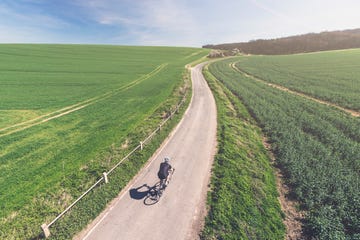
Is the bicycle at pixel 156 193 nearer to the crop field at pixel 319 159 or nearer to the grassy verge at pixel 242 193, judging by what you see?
the grassy verge at pixel 242 193

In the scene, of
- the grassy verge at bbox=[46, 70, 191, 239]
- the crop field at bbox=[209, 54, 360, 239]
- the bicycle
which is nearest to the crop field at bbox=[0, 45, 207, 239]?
the grassy verge at bbox=[46, 70, 191, 239]

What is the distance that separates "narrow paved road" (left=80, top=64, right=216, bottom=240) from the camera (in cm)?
921

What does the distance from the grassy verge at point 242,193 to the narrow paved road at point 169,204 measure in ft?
2.61

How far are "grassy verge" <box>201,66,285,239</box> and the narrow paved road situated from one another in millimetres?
794

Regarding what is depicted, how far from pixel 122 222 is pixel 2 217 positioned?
20.9 ft

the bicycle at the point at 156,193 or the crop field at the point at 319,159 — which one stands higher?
the bicycle at the point at 156,193

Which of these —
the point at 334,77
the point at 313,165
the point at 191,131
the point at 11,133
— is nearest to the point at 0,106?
the point at 11,133

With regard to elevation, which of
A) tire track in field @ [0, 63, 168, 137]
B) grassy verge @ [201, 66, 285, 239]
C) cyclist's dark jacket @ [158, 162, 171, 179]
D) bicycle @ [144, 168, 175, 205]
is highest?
cyclist's dark jacket @ [158, 162, 171, 179]

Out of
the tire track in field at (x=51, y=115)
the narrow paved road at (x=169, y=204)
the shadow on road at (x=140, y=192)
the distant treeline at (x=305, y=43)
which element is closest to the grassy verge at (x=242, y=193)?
the narrow paved road at (x=169, y=204)

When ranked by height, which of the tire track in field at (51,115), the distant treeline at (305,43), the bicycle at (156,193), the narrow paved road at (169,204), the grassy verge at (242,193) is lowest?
the grassy verge at (242,193)

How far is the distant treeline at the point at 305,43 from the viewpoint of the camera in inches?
5002

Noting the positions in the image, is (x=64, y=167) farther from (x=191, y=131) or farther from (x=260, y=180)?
(x=260, y=180)

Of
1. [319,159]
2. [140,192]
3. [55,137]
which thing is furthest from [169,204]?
[55,137]

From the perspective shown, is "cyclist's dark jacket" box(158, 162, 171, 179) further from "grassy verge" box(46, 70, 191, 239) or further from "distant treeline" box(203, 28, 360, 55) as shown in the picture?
"distant treeline" box(203, 28, 360, 55)
